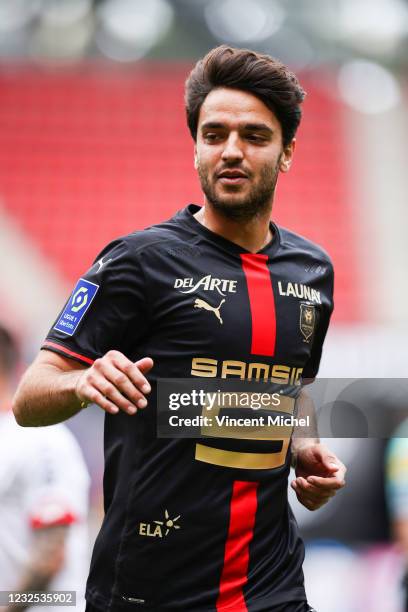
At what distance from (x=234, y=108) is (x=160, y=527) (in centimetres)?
111

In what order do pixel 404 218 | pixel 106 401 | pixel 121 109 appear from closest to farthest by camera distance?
pixel 106 401, pixel 404 218, pixel 121 109

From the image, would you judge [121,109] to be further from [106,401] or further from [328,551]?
[106,401]

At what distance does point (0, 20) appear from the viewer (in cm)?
1156

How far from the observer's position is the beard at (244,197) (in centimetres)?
253

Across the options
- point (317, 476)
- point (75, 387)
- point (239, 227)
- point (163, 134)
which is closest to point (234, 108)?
point (239, 227)

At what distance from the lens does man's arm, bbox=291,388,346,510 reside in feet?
8.43

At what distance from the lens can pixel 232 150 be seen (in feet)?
8.17

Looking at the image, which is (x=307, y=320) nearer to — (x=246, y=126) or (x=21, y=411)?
(x=246, y=126)

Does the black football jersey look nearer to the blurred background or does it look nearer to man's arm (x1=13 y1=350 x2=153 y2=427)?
man's arm (x1=13 y1=350 x2=153 y2=427)

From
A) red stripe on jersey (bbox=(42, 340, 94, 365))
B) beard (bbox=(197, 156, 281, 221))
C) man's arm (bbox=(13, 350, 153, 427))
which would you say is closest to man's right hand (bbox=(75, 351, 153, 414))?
man's arm (bbox=(13, 350, 153, 427))

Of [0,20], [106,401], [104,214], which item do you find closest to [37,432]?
[106,401]

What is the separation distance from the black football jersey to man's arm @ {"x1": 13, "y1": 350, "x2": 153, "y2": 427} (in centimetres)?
6

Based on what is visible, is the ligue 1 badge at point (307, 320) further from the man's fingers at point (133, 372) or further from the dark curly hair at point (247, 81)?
the man's fingers at point (133, 372)

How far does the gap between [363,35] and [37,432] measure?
28.7 feet
